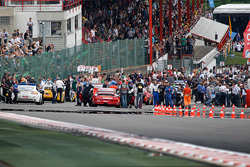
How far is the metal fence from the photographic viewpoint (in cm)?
3328

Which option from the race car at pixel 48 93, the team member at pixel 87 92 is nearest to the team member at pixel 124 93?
the team member at pixel 87 92

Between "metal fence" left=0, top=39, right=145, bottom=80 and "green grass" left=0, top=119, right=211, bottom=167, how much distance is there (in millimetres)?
18319

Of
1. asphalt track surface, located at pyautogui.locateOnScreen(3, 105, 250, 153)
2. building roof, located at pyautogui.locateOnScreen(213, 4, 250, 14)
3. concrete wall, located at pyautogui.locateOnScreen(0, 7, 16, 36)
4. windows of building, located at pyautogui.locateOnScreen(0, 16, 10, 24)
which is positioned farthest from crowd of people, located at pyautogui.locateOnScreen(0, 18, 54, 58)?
building roof, located at pyautogui.locateOnScreen(213, 4, 250, 14)

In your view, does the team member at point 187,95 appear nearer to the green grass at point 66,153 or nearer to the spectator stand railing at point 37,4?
the green grass at point 66,153

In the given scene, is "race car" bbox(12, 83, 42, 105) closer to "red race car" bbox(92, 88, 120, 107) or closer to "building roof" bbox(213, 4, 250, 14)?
"red race car" bbox(92, 88, 120, 107)

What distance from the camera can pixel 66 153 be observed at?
39.4 ft

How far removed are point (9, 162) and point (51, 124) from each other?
6832 millimetres

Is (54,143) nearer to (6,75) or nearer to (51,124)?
(51,124)

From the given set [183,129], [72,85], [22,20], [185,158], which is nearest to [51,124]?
[183,129]

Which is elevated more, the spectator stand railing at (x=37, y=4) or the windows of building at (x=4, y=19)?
the spectator stand railing at (x=37, y=4)

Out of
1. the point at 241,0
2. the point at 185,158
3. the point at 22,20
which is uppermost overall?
the point at 241,0

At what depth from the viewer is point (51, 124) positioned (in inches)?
703

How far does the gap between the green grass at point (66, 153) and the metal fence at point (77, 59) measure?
60.1ft

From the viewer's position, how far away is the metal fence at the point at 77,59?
3328 cm
